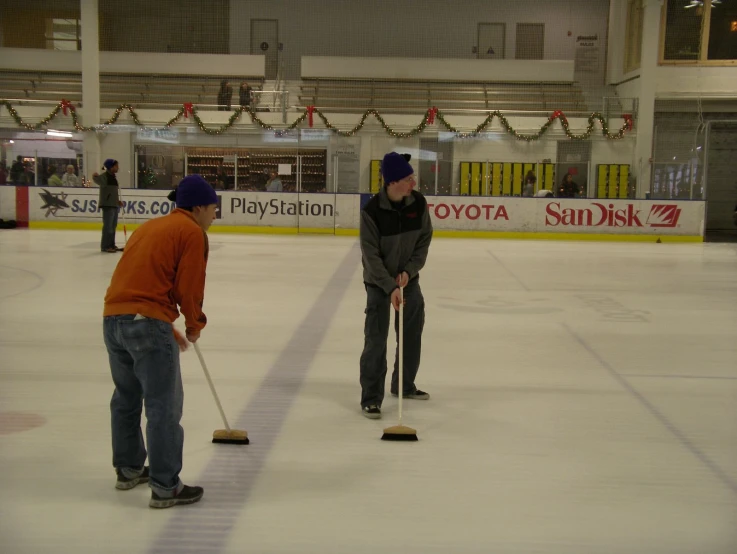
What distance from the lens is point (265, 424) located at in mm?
4926

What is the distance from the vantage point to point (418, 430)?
16.0 ft

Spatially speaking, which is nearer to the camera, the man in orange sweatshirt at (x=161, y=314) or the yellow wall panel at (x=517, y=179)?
the man in orange sweatshirt at (x=161, y=314)

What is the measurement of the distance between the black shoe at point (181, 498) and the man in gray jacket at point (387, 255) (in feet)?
5.40

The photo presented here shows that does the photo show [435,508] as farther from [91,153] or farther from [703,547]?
[91,153]

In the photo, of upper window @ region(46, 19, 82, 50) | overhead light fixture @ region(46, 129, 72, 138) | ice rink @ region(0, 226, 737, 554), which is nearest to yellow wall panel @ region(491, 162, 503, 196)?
ice rink @ region(0, 226, 737, 554)

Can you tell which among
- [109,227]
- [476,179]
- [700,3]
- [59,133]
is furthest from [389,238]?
[700,3]

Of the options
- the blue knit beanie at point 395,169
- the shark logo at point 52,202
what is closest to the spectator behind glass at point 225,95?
the shark logo at point 52,202

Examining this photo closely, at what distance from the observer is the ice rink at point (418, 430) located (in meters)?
3.40

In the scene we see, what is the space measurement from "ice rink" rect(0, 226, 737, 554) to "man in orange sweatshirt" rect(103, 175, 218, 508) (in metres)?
0.30

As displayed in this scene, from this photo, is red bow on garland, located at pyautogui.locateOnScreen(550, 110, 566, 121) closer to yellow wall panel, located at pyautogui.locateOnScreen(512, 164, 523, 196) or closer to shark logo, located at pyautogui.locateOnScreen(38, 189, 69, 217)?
yellow wall panel, located at pyautogui.locateOnScreen(512, 164, 523, 196)

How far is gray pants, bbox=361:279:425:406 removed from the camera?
5.09 meters

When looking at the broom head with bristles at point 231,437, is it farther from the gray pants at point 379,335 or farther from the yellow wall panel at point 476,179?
the yellow wall panel at point 476,179

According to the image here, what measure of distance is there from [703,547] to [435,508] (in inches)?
43.7

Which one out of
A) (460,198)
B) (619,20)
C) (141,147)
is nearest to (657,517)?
(460,198)
